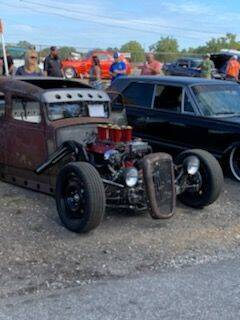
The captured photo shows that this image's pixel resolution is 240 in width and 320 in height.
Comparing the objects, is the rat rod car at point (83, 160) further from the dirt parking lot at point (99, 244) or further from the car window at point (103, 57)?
the car window at point (103, 57)

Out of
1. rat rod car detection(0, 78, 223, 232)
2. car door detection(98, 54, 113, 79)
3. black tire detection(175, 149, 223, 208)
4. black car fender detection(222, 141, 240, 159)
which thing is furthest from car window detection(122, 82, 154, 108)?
car door detection(98, 54, 113, 79)

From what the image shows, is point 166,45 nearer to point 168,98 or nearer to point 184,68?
point 184,68

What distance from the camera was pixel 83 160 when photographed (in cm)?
670

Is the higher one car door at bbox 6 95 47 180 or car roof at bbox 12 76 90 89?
car roof at bbox 12 76 90 89

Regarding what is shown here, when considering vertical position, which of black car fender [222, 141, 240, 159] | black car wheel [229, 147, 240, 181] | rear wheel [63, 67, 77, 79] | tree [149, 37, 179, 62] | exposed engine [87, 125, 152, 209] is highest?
exposed engine [87, 125, 152, 209]

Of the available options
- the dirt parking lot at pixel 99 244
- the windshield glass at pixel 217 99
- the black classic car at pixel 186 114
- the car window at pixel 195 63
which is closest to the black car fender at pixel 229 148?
the black classic car at pixel 186 114

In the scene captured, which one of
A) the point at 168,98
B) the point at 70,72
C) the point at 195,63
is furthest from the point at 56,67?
the point at 70,72

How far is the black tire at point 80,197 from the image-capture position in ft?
19.6

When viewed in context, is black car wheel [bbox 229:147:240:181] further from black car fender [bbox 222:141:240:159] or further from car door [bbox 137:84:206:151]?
car door [bbox 137:84:206:151]

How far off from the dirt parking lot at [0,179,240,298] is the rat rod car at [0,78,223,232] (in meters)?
0.22

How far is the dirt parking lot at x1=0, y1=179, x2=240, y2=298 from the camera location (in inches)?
200

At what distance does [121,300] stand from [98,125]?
3.37 metres

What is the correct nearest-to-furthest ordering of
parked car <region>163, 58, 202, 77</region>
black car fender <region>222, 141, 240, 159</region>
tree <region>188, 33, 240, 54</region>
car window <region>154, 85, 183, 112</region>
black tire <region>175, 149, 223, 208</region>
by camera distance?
black tire <region>175, 149, 223, 208</region> → black car fender <region>222, 141, 240, 159</region> → car window <region>154, 85, 183, 112</region> → parked car <region>163, 58, 202, 77</region> → tree <region>188, 33, 240, 54</region>

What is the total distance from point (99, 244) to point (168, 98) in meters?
4.39
